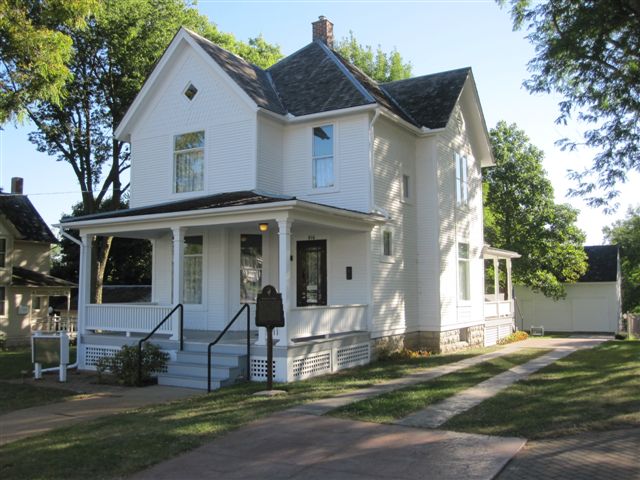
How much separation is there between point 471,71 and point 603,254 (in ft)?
73.8

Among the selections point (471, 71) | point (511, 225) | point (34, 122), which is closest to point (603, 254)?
point (511, 225)

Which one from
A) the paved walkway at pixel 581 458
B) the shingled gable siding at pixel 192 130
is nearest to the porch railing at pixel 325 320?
the shingled gable siding at pixel 192 130

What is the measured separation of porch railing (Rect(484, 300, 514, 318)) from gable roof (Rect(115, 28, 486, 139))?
7.62 m

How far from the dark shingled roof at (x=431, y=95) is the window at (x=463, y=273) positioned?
14.0ft

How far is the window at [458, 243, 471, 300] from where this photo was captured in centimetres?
1912

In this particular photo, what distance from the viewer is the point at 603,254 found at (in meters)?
37.0

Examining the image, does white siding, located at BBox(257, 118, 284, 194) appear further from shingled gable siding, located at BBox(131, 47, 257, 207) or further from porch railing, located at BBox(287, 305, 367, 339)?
porch railing, located at BBox(287, 305, 367, 339)

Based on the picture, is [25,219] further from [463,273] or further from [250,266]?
[463,273]

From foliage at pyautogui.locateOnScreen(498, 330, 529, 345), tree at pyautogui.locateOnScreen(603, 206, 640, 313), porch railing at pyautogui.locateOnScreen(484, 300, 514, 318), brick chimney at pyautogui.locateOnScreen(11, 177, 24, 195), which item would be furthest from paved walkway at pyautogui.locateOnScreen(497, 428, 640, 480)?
tree at pyautogui.locateOnScreen(603, 206, 640, 313)

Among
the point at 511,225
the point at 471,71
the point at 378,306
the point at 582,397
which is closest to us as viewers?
the point at 582,397

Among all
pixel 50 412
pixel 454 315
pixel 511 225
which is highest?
pixel 511 225

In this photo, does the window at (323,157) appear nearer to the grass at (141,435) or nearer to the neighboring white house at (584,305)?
the grass at (141,435)

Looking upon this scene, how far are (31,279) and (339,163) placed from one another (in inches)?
811

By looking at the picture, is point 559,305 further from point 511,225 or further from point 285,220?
point 285,220
